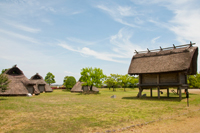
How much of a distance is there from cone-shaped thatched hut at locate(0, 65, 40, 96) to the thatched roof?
22.6 m

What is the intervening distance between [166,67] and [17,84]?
29545 mm

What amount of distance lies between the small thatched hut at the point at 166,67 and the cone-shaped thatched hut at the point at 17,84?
22.6 meters

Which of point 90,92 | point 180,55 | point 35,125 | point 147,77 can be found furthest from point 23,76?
point 180,55

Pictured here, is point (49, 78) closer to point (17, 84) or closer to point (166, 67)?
point (17, 84)

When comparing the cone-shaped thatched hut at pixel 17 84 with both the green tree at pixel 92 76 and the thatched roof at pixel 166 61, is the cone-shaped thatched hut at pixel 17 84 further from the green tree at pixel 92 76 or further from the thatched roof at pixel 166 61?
the thatched roof at pixel 166 61

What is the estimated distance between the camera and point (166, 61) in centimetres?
2472

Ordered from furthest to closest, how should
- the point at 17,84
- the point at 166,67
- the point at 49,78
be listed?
the point at 49,78, the point at 17,84, the point at 166,67

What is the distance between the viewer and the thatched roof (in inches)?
893

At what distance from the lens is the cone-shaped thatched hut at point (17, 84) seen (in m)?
31.3

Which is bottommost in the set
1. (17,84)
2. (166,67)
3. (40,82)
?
(17,84)

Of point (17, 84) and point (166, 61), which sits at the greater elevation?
point (166, 61)

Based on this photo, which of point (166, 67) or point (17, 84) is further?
point (17, 84)

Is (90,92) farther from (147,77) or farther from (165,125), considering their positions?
(165,125)

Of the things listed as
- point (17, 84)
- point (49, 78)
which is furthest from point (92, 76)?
point (49, 78)
